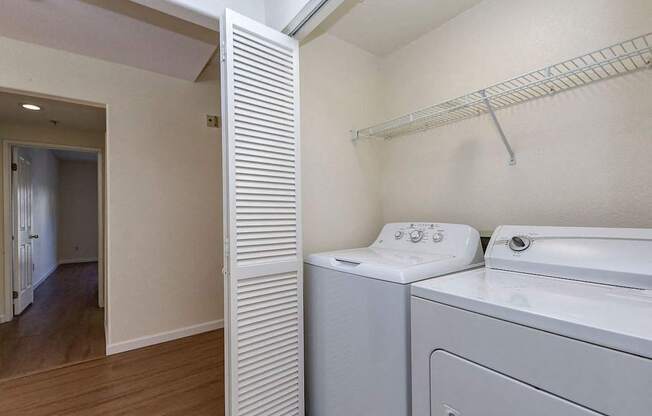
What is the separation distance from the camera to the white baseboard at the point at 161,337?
247cm

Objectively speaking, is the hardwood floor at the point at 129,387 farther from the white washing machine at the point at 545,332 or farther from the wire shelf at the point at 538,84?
the wire shelf at the point at 538,84

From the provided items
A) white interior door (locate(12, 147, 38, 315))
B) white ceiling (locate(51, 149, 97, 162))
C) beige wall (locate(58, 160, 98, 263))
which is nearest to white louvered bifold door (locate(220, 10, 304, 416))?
white interior door (locate(12, 147, 38, 315))

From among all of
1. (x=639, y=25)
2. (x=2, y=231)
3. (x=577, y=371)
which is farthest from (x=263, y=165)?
(x=2, y=231)

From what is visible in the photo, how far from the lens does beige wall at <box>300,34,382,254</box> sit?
1.83 meters

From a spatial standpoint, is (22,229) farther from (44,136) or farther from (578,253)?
(578,253)

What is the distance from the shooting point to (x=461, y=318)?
89 cm

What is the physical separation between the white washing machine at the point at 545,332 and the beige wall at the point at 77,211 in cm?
872

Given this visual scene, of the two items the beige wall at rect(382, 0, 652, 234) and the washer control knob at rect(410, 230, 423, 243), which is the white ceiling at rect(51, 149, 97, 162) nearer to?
the beige wall at rect(382, 0, 652, 234)

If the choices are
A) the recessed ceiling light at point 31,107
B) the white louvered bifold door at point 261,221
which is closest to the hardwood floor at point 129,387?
the white louvered bifold door at point 261,221

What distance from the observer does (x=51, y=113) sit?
9.98ft

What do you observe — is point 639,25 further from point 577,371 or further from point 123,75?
point 123,75

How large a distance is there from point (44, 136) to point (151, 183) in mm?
1938

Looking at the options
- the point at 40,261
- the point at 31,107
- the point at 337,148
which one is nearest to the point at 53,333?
the point at 31,107

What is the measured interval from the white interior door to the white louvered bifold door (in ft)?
12.0
